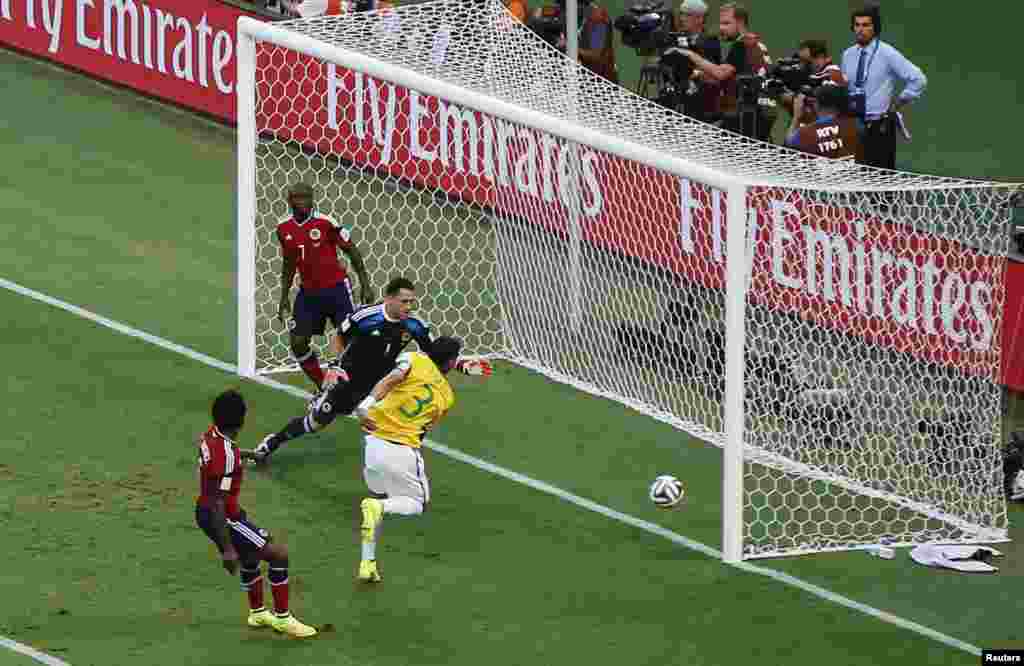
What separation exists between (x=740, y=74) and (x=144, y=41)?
318 inches

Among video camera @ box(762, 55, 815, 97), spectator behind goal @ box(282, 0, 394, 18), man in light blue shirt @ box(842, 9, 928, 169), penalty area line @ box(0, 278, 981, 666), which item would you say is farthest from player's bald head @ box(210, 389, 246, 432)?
spectator behind goal @ box(282, 0, 394, 18)

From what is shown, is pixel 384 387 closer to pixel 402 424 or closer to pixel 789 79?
pixel 402 424

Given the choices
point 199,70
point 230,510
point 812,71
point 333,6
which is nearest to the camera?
point 230,510

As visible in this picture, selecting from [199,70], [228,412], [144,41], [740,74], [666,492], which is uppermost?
[228,412]

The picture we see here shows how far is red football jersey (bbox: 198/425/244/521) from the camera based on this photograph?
13.1m

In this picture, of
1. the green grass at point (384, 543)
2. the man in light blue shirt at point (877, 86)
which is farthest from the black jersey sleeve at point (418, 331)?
the man in light blue shirt at point (877, 86)

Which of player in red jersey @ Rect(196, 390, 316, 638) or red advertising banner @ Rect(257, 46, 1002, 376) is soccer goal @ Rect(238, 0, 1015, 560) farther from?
player in red jersey @ Rect(196, 390, 316, 638)

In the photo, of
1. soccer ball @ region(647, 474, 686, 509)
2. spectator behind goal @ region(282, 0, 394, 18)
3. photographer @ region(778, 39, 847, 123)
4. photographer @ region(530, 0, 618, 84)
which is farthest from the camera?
spectator behind goal @ region(282, 0, 394, 18)

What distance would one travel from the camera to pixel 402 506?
14625 mm

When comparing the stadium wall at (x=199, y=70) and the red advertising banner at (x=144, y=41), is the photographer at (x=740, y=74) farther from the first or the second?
the red advertising banner at (x=144, y=41)

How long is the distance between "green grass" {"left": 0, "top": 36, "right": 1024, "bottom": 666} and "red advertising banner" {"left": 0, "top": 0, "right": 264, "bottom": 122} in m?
4.92

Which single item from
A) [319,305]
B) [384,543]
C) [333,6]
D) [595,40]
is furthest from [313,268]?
[333,6]

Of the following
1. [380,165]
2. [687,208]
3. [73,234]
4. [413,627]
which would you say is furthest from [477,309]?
[413,627]

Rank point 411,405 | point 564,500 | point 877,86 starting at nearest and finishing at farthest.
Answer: point 411,405 < point 564,500 < point 877,86
